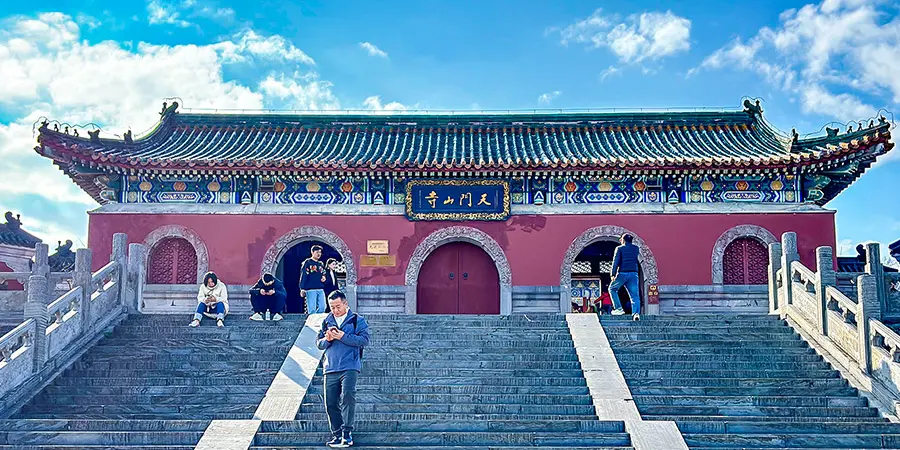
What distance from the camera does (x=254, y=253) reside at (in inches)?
643

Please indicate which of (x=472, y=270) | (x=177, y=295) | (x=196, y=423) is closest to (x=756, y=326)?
(x=472, y=270)

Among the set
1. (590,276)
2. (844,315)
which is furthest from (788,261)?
(590,276)

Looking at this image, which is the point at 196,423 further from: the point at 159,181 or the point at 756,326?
the point at 159,181

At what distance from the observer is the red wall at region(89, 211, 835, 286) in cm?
1606

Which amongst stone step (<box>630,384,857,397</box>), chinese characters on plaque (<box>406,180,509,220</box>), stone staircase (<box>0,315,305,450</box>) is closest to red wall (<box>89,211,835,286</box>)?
chinese characters on plaque (<box>406,180,509,220</box>)

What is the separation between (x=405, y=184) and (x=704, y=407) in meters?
8.68

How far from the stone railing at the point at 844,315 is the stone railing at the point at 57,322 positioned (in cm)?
890

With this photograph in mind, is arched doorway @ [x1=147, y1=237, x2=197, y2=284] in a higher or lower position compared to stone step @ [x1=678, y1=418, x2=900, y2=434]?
higher

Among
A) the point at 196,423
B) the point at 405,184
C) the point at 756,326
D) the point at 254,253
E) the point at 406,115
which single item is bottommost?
the point at 196,423

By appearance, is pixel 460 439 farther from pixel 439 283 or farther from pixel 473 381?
pixel 439 283

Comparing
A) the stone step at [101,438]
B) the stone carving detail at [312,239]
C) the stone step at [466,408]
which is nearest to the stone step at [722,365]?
the stone step at [466,408]

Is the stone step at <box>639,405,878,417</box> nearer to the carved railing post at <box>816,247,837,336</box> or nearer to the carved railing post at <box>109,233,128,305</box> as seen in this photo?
the carved railing post at <box>816,247,837,336</box>

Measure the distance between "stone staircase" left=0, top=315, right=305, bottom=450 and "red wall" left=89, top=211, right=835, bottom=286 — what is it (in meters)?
4.32

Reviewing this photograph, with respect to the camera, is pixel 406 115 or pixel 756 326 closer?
pixel 756 326
